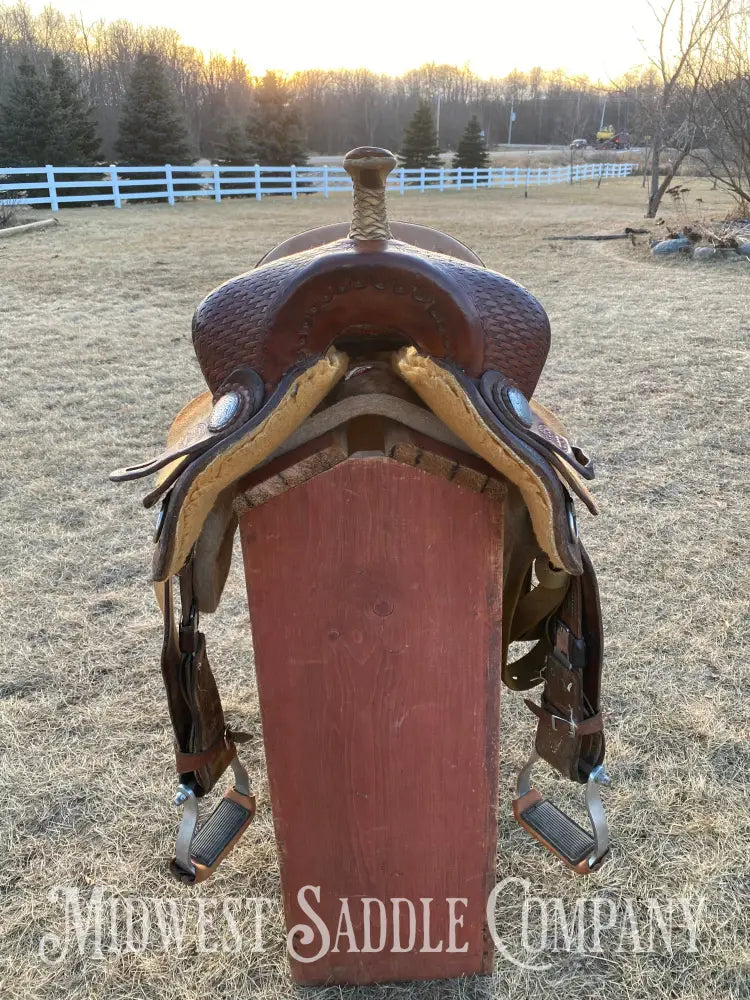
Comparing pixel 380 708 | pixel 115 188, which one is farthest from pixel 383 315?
pixel 115 188

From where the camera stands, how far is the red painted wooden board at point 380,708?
0.93 meters

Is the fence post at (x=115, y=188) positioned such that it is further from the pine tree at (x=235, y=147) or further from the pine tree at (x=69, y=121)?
the pine tree at (x=235, y=147)

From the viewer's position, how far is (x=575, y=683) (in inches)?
45.1

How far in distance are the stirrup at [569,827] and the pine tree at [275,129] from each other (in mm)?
24481

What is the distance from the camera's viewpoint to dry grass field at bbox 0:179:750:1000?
139 centimetres

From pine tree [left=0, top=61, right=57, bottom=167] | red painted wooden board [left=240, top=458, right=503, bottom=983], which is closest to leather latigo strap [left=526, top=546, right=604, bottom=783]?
red painted wooden board [left=240, top=458, right=503, bottom=983]

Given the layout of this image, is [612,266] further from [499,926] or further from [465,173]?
[465,173]

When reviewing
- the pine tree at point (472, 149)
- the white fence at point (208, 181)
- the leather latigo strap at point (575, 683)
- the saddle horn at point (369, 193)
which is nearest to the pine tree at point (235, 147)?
the white fence at point (208, 181)

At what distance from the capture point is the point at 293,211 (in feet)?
49.4

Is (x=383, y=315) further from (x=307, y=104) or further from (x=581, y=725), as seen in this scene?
(x=307, y=104)

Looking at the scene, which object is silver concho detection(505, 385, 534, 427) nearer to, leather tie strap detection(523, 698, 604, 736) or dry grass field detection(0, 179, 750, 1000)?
leather tie strap detection(523, 698, 604, 736)

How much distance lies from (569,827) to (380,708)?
18.7 inches

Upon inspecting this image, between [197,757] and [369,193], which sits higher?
[369,193]

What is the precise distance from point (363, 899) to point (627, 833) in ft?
2.44
